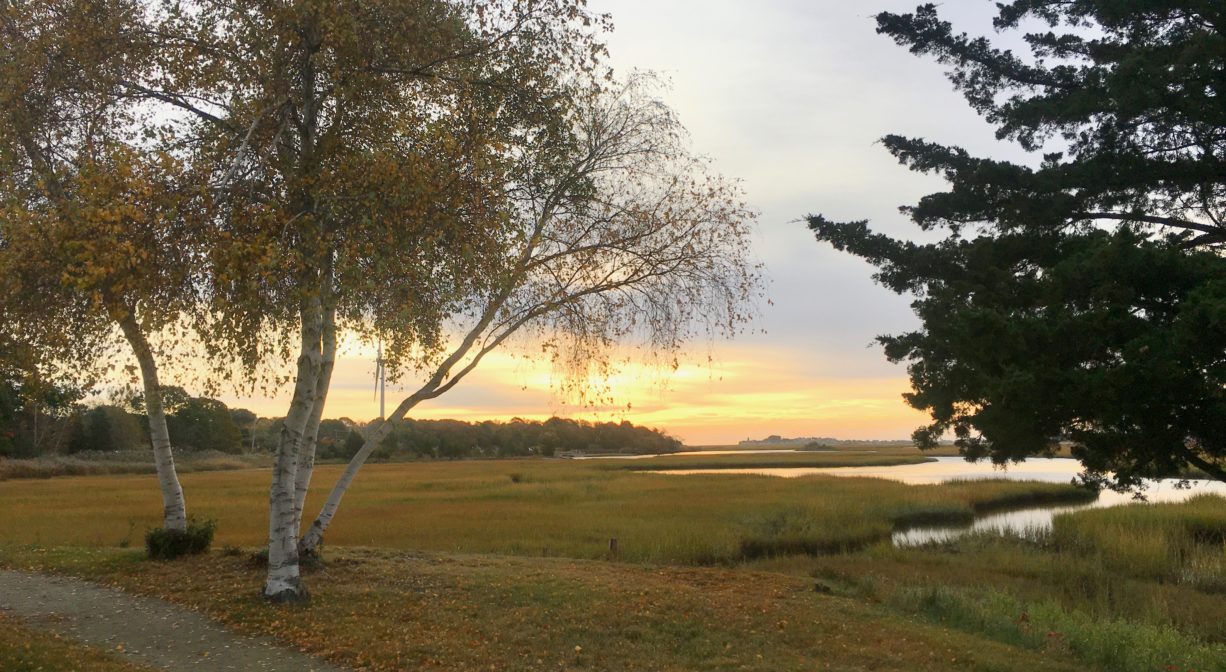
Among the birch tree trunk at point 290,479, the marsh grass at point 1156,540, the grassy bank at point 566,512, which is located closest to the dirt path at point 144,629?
the birch tree trunk at point 290,479

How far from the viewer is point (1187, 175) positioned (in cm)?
1652

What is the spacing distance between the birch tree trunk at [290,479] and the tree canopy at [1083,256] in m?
10.0

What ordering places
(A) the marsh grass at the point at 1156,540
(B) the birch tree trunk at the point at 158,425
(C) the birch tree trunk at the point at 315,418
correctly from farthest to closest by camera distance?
(A) the marsh grass at the point at 1156,540 < (C) the birch tree trunk at the point at 315,418 < (B) the birch tree trunk at the point at 158,425

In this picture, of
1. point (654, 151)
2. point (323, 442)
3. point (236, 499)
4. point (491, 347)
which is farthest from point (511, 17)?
point (323, 442)

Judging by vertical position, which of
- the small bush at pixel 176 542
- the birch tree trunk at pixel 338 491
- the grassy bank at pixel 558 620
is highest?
the birch tree trunk at pixel 338 491

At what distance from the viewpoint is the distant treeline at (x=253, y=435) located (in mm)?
61491

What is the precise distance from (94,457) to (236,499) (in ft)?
126

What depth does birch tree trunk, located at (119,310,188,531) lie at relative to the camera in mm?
12714

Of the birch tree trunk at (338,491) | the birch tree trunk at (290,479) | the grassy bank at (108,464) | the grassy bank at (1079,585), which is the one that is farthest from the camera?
the grassy bank at (108,464)

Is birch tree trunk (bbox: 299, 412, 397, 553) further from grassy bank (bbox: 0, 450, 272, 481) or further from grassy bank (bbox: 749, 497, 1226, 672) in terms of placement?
grassy bank (bbox: 0, 450, 272, 481)

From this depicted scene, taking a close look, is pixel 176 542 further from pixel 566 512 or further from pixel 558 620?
pixel 566 512

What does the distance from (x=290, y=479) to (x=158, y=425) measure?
459 centimetres

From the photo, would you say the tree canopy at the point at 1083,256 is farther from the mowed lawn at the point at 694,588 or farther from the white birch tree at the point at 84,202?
the white birch tree at the point at 84,202

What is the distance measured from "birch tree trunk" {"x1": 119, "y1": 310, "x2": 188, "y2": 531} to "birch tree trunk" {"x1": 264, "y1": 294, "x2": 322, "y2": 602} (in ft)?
8.24
